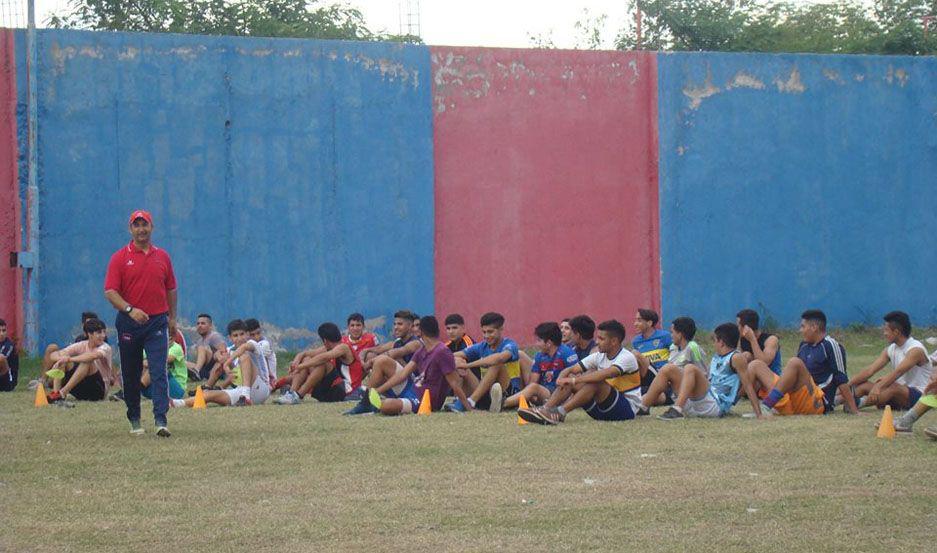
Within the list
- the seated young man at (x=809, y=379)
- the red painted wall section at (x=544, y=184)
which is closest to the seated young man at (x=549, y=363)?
the seated young man at (x=809, y=379)

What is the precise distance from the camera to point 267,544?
7008mm

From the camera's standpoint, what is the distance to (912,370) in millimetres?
13164

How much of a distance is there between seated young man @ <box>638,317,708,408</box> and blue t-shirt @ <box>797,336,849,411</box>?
1.04m

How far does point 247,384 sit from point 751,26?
25093 mm

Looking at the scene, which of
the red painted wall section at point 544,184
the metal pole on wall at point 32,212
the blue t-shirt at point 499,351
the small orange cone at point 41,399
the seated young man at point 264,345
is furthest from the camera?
the red painted wall section at point 544,184

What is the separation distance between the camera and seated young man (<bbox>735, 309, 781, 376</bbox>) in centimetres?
1412

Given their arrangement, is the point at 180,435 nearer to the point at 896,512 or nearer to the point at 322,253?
the point at 896,512

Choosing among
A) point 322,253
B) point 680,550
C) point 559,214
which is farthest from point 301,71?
point 680,550

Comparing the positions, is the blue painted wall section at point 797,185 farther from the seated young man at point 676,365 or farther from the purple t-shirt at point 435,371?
the purple t-shirt at point 435,371

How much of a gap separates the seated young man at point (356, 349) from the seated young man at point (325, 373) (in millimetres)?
65

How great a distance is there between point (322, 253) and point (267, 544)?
15.9 metres

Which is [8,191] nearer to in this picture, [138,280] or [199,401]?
[199,401]

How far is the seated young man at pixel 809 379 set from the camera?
12.6m

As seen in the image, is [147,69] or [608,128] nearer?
[147,69]
